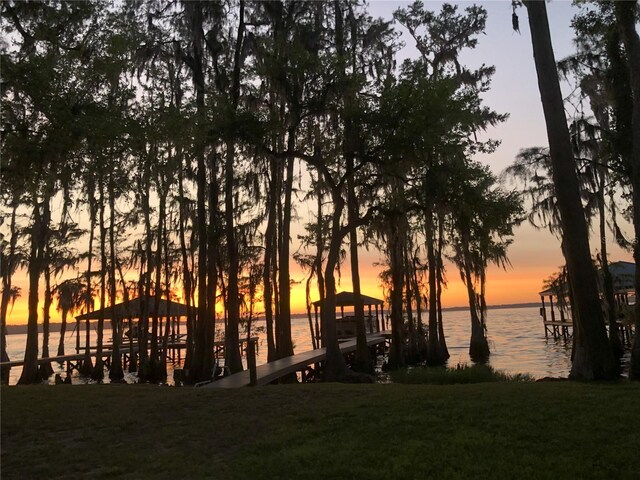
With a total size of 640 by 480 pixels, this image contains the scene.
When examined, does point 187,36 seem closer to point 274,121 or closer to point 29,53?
point 274,121

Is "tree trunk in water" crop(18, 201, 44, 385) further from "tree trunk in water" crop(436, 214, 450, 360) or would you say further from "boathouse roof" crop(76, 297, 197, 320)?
"tree trunk in water" crop(436, 214, 450, 360)

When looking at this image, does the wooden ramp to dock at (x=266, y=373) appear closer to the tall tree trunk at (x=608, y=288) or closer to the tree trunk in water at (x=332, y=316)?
the tree trunk in water at (x=332, y=316)

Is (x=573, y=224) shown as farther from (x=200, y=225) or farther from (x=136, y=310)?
(x=136, y=310)

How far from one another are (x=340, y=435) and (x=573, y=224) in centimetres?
759

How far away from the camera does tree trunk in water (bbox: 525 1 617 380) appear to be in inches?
446

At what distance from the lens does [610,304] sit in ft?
66.4

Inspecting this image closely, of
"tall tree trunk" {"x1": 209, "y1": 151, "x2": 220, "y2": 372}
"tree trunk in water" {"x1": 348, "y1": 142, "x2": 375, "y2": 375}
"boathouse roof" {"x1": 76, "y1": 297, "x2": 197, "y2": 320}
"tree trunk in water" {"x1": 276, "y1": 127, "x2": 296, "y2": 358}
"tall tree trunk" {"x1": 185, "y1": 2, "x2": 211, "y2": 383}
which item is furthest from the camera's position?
"boathouse roof" {"x1": 76, "y1": 297, "x2": 197, "y2": 320}

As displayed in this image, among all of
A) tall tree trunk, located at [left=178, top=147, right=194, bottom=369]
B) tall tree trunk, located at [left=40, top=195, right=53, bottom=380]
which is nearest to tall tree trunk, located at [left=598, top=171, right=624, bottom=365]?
tall tree trunk, located at [left=178, top=147, right=194, bottom=369]

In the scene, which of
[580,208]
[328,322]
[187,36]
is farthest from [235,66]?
[580,208]

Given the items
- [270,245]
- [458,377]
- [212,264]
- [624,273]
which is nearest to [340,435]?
[458,377]

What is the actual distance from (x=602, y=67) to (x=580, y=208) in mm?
8503

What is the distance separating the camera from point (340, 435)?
6.49 meters

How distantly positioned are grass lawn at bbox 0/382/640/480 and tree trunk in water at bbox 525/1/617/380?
2.29 metres

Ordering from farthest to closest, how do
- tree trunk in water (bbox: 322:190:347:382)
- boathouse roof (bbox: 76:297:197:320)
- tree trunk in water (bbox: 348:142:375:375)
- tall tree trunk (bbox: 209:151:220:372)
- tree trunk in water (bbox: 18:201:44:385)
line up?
1. boathouse roof (bbox: 76:297:197:320)
2. tree trunk in water (bbox: 18:201:44:385)
3. tall tree trunk (bbox: 209:151:220:372)
4. tree trunk in water (bbox: 348:142:375:375)
5. tree trunk in water (bbox: 322:190:347:382)
